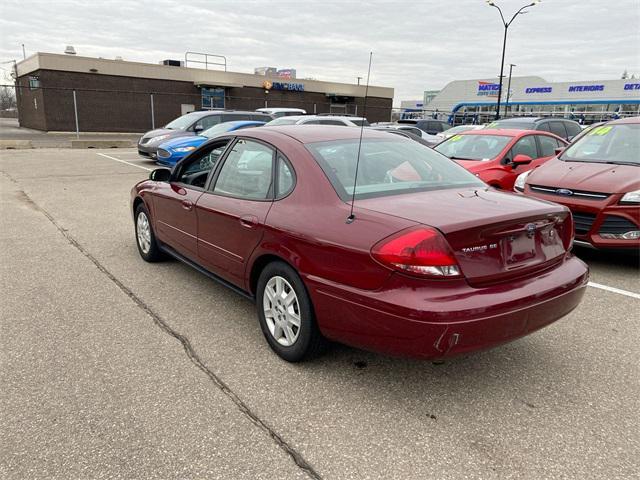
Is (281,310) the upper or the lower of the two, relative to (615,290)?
upper

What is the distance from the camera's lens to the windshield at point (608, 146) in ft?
19.8

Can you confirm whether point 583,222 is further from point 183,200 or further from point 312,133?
point 183,200

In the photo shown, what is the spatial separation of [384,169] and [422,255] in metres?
1.11

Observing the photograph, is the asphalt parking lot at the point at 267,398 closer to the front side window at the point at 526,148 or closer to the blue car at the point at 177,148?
the front side window at the point at 526,148

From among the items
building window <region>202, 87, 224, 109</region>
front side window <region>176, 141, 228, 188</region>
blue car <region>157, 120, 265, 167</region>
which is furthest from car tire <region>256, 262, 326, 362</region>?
building window <region>202, 87, 224, 109</region>

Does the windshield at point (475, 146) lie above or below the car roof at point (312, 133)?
below

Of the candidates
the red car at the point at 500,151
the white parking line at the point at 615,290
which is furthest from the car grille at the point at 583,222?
the red car at the point at 500,151

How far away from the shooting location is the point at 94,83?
29.6 metres

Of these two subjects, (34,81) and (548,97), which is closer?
(34,81)

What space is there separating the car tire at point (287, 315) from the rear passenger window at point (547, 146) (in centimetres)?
672

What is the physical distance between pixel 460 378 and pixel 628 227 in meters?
3.25

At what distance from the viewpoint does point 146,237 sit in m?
5.43

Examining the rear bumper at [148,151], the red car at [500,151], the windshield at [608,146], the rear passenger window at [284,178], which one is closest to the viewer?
Answer: the rear passenger window at [284,178]

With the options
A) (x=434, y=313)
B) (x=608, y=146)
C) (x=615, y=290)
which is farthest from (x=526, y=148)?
(x=434, y=313)
